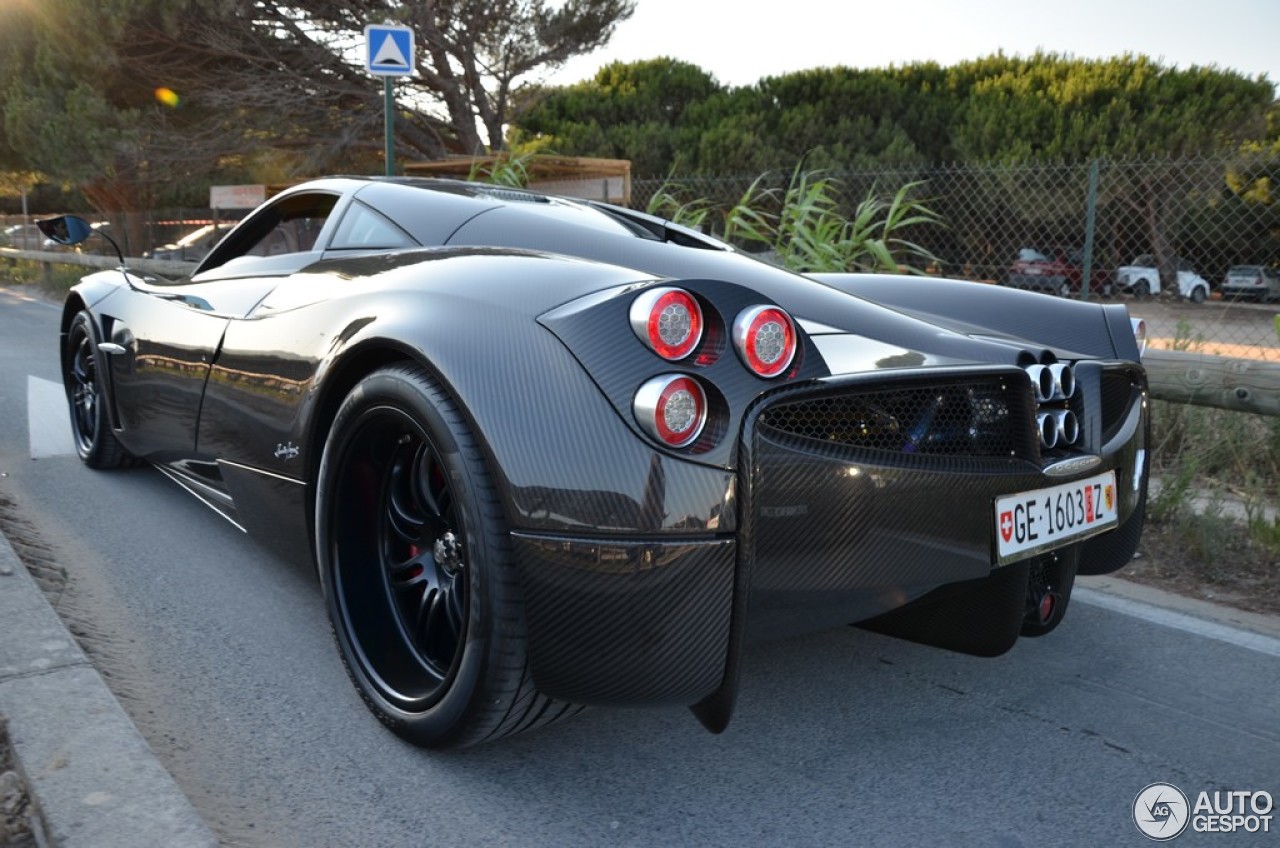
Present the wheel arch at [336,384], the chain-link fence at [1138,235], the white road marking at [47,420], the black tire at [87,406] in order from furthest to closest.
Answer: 1. the chain-link fence at [1138,235]
2. the white road marking at [47,420]
3. the black tire at [87,406]
4. the wheel arch at [336,384]

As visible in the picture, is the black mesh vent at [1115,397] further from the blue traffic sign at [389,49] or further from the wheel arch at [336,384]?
the blue traffic sign at [389,49]

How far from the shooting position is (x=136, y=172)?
1808 centimetres

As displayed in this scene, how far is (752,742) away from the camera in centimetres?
230

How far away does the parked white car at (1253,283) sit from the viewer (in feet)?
25.6

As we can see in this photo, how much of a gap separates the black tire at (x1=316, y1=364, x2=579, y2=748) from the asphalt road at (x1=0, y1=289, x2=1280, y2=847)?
148 millimetres

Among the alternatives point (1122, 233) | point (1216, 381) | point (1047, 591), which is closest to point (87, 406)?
point (1047, 591)

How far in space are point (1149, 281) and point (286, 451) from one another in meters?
9.35

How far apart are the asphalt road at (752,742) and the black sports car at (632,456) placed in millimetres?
168

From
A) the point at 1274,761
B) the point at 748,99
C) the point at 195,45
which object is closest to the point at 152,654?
the point at 1274,761

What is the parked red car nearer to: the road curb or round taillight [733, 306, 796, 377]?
round taillight [733, 306, 796, 377]

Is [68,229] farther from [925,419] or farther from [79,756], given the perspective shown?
[925,419]

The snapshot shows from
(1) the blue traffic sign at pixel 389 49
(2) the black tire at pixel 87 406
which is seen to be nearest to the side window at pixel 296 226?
(2) the black tire at pixel 87 406

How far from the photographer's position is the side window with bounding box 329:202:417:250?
284 cm

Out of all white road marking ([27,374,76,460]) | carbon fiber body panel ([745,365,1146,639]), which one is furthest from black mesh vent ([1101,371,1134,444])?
white road marking ([27,374,76,460])
